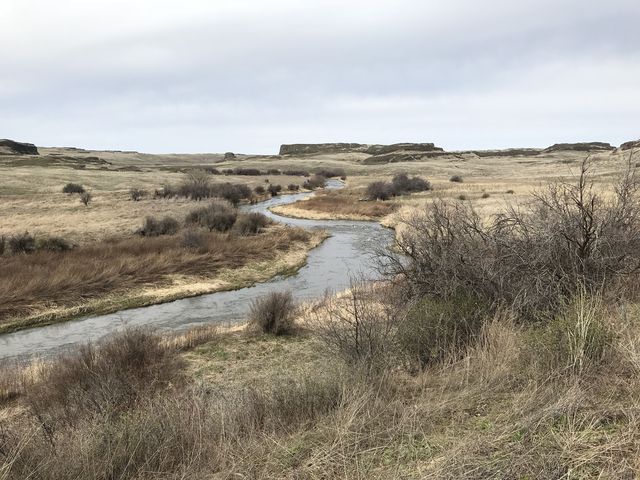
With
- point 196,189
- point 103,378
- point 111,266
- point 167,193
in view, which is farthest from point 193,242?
point 167,193

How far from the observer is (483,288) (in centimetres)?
894

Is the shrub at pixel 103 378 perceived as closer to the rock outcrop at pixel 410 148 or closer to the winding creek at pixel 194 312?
the winding creek at pixel 194 312

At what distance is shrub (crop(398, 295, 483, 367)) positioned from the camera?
25.7ft

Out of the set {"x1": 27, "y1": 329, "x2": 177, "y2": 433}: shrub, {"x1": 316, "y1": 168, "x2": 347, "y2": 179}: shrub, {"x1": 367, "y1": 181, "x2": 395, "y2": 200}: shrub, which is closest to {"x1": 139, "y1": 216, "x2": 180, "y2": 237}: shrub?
{"x1": 27, "y1": 329, "x2": 177, "y2": 433}: shrub

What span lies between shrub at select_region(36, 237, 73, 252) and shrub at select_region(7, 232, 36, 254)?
0.91ft

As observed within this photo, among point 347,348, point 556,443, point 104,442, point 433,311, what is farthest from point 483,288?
point 104,442

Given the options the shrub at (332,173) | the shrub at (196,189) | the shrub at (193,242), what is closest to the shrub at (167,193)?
the shrub at (196,189)

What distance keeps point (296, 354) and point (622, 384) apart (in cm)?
879

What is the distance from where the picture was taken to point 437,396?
538 cm

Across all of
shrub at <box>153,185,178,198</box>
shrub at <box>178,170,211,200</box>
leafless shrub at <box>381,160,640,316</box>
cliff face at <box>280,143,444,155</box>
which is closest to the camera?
leafless shrub at <box>381,160,640,316</box>

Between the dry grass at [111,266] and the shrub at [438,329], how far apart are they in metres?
15.5

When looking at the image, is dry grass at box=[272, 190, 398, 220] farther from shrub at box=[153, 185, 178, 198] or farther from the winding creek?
the winding creek

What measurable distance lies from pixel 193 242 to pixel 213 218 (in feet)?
24.0

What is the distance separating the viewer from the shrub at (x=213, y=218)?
35062 mm
